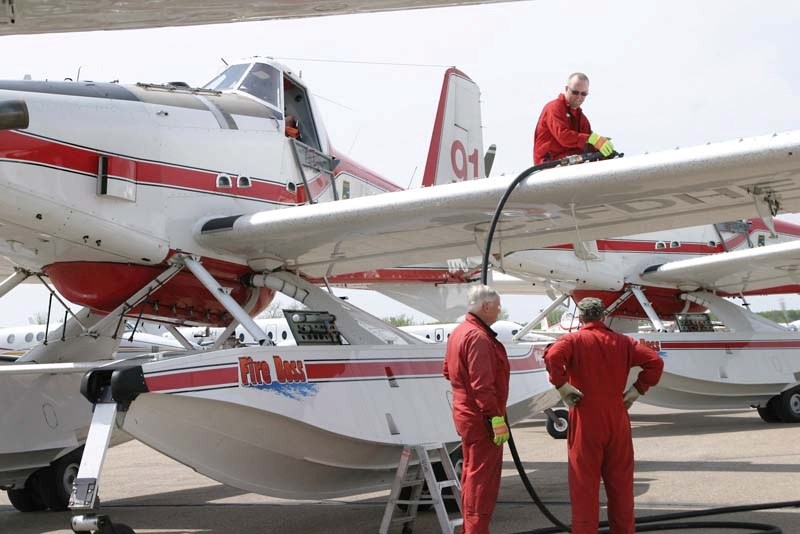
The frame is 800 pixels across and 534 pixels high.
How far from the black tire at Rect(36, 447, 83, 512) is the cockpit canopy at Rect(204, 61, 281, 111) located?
3419 millimetres

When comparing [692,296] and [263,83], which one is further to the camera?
[692,296]

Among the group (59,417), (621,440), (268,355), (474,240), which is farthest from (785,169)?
(59,417)

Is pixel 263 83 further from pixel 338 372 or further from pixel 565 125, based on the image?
pixel 338 372

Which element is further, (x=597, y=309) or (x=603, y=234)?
(x=603, y=234)

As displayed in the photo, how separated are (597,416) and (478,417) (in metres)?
0.64

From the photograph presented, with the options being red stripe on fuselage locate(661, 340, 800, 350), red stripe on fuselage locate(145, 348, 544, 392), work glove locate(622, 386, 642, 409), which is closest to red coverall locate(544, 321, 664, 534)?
work glove locate(622, 386, 642, 409)

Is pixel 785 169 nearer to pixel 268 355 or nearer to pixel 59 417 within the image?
pixel 268 355

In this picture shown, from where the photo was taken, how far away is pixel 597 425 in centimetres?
524

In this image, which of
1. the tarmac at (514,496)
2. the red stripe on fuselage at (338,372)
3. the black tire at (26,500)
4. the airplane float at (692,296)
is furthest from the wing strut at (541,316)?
the black tire at (26,500)

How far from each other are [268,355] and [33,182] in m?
2.10

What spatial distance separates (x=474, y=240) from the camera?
819cm

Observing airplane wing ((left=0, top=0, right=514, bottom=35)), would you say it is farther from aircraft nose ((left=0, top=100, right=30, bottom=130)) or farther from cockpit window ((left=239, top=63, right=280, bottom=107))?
cockpit window ((left=239, top=63, right=280, bottom=107))

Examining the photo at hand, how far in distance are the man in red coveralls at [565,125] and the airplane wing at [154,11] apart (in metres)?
3.55

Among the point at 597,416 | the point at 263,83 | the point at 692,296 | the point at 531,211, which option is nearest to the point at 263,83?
the point at 263,83
